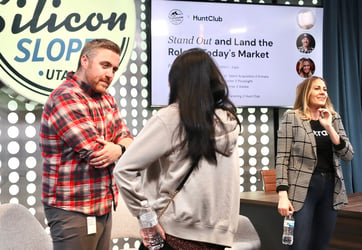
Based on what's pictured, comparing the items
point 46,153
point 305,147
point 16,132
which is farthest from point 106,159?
point 16,132

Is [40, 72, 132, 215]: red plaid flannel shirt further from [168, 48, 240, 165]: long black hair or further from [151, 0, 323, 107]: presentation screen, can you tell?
[151, 0, 323, 107]: presentation screen

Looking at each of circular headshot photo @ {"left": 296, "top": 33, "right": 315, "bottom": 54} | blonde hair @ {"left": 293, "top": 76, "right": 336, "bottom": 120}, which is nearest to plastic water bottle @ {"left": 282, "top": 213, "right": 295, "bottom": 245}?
blonde hair @ {"left": 293, "top": 76, "right": 336, "bottom": 120}

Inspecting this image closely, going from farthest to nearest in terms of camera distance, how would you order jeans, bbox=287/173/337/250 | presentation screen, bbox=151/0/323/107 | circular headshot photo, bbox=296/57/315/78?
circular headshot photo, bbox=296/57/315/78, presentation screen, bbox=151/0/323/107, jeans, bbox=287/173/337/250

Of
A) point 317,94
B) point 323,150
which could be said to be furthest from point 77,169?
point 317,94

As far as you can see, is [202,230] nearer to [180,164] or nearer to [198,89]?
[180,164]

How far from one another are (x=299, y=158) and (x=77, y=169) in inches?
62.6

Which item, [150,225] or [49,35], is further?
[49,35]

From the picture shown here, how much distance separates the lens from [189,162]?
182 cm

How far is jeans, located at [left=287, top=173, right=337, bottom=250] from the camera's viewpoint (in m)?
3.28

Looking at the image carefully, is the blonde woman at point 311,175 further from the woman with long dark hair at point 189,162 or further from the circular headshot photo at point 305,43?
the circular headshot photo at point 305,43

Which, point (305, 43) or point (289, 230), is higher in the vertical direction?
point (305, 43)

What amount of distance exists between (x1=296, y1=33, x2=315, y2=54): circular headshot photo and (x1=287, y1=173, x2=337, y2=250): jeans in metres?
2.30

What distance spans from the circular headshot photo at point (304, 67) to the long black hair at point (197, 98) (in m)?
3.57

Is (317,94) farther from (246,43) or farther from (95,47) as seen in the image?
(246,43)
